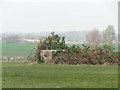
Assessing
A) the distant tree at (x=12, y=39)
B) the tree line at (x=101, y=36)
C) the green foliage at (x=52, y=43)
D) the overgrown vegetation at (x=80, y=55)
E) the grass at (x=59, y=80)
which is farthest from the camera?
the distant tree at (x=12, y=39)

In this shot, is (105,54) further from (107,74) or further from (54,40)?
(107,74)

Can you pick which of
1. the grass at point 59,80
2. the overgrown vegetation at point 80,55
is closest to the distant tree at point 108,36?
the overgrown vegetation at point 80,55

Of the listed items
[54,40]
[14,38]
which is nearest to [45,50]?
[54,40]

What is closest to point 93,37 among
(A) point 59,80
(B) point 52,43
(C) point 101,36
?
(C) point 101,36

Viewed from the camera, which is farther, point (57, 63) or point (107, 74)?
point (57, 63)

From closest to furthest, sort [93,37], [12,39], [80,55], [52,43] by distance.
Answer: [80,55], [52,43], [93,37], [12,39]

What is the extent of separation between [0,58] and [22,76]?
1043 centimetres

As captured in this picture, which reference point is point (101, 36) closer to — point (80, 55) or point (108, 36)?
point (108, 36)

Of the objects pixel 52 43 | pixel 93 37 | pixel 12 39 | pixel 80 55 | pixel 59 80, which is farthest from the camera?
pixel 12 39

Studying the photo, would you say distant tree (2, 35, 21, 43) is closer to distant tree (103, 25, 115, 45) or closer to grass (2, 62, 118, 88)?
distant tree (103, 25, 115, 45)

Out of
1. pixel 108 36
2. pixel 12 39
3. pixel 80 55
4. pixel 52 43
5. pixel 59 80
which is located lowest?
pixel 59 80

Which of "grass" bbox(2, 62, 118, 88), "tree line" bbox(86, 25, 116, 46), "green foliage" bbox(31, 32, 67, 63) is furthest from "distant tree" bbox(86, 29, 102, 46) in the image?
"grass" bbox(2, 62, 118, 88)

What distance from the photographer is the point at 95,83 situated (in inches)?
481

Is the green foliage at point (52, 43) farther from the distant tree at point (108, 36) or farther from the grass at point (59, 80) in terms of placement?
the distant tree at point (108, 36)
